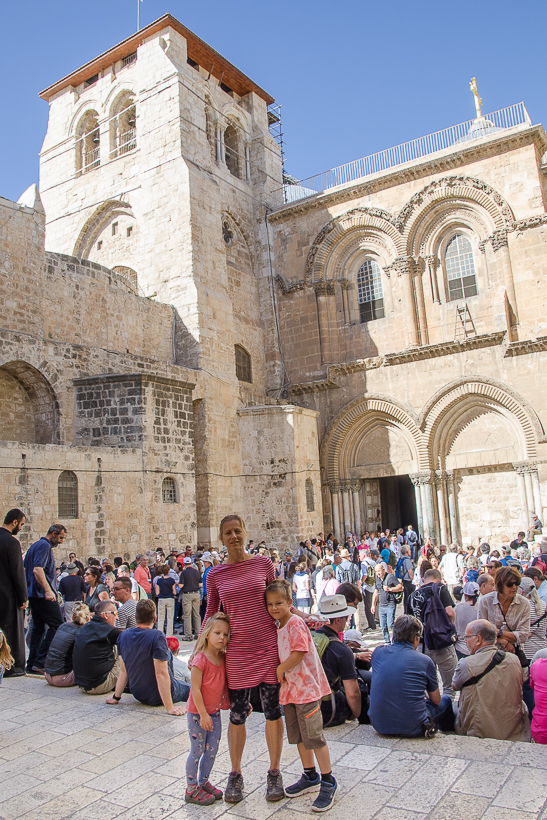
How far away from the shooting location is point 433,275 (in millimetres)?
19641

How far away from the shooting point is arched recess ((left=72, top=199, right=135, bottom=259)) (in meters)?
21.8

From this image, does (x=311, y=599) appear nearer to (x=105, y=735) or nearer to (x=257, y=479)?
(x=105, y=735)

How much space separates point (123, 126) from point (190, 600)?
18184 millimetres

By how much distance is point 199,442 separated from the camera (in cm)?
1809

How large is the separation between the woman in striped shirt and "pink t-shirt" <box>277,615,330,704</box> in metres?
0.06

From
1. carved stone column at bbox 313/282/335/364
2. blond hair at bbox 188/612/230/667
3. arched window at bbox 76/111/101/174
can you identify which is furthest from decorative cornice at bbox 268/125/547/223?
blond hair at bbox 188/612/230/667

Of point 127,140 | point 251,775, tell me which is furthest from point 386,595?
point 127,140

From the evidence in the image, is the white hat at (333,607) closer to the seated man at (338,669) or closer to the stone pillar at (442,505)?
the seated man at (338,669)

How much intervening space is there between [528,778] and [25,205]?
16066 mm

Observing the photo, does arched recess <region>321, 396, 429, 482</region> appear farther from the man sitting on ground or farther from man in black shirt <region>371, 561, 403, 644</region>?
the man sitting on ground

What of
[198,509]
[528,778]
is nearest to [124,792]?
[528,778]

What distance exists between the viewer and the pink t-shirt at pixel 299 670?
3615 mm

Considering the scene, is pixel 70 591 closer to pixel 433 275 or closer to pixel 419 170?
pixel 433 275

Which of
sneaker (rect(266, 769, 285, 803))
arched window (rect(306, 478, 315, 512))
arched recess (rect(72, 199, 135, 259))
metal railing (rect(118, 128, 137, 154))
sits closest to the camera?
sneaker (rect(266, 769, 285, 803))
